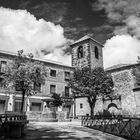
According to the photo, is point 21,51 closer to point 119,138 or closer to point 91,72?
point 91,72

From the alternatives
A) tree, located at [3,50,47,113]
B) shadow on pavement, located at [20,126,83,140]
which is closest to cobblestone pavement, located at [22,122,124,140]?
shadow on pavement, located at [20,126,83,140]

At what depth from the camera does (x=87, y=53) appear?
35.6 m

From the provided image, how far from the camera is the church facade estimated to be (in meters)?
27.5

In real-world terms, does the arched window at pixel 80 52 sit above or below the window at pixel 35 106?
above

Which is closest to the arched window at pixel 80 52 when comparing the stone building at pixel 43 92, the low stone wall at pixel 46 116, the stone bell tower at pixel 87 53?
the stone bell tower at pixel 87 53

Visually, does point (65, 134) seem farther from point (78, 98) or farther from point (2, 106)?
point (78, 98)

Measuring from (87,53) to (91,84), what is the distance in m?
11.7

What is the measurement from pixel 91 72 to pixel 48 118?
344 inches

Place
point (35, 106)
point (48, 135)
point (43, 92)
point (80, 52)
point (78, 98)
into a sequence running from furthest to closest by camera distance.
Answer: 1. point (80, 52)
2. point (78, 98)
3. point (43, 92)
4. point (35, 106)
5. point (48, 135)

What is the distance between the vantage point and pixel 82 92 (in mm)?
24844

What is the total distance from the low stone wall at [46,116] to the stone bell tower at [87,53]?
12.8m

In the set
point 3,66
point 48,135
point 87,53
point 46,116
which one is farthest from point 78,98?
point 48,135

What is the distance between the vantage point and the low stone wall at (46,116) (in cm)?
2253

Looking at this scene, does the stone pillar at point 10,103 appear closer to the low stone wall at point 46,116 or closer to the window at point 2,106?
the window at point 2,106
